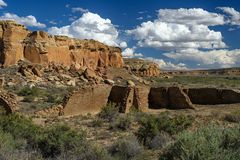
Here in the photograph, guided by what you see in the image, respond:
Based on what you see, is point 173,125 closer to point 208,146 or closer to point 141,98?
point 208,146

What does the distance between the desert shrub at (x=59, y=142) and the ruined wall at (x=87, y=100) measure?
10039 mm

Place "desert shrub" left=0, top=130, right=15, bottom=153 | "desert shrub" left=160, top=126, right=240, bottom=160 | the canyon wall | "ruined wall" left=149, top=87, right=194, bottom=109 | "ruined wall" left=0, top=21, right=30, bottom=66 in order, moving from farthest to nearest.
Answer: "ruined wall" left=0, top=21, right=30, bottom=66
"ruined wall" left=149, top=87, right=194, bottom=109
the canyon wall
"desert shrub" left=0, top=130, right=15, bottom=153
"desert shrub" left=160, top=126, right=240, bottom=160

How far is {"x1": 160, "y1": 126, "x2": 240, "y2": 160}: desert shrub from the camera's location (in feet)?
25.1

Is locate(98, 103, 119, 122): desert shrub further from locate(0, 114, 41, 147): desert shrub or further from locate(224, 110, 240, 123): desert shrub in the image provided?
locate(0, 114, 41, 147): desert shrub

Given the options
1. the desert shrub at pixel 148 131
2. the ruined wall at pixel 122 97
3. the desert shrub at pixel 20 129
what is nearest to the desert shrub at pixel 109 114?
the ruined wall at pixel 122 97

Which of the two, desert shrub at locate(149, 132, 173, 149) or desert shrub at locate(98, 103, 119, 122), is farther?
desert shrub at locate(98, 103, 119, 122)

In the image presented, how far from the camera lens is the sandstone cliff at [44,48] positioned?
A: 5997 centimetres

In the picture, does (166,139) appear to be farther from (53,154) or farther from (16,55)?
(16,55)

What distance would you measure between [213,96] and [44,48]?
141 ft

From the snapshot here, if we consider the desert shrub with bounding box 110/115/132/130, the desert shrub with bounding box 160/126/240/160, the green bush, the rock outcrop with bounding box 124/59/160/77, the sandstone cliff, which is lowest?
the desert shrub with bounding box 110/115/132/130

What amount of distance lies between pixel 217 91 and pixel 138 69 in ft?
226

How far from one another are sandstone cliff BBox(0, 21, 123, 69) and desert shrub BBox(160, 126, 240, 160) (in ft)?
172

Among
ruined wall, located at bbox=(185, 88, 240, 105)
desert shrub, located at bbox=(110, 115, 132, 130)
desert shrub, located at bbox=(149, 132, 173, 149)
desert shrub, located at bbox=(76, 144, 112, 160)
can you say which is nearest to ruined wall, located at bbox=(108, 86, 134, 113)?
ruined wall, located at bbox=(185, 88, 240, 105)

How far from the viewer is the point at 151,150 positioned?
12.1 m
